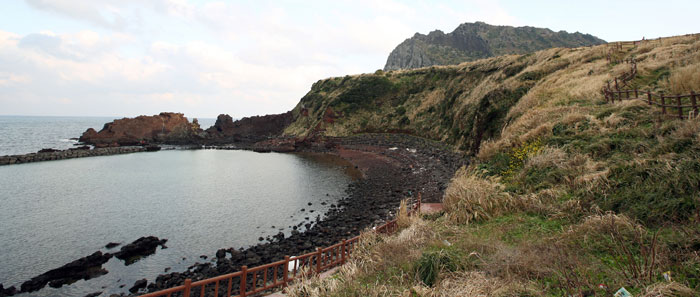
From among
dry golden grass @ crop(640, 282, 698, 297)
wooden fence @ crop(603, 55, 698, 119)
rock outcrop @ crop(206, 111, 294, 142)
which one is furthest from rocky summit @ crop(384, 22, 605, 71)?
dry golden grass @ crop(640, 282, 698, 297)

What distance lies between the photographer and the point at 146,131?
76125 mm

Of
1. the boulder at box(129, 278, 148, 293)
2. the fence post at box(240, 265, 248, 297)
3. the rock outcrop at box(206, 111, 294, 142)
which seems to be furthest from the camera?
the rock outcrop at box(206, 111, 294, 142)

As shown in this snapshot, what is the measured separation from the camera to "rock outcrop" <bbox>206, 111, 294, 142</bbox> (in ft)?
263

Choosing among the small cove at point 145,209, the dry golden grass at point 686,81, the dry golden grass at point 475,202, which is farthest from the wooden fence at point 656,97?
the small cove at point 145,209

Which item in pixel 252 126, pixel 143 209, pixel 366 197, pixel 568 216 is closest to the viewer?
pixel 568 216

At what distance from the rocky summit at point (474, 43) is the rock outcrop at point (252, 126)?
208 ft

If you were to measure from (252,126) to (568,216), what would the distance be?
266 ft

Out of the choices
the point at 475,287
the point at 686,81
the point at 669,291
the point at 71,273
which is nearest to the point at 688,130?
the point at 686,81

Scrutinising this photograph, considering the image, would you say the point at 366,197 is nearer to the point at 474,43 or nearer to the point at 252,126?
the point at 252,126

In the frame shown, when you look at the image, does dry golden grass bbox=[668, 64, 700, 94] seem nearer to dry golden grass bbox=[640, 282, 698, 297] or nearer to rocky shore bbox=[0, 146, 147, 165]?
dry golden grass bbox=[640, 282, 698, 297]

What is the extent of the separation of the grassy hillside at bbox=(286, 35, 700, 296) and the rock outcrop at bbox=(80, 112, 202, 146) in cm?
7642

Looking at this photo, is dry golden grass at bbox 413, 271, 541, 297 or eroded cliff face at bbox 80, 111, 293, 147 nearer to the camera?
dry golden grass at bbox 413, 271, 541, 297

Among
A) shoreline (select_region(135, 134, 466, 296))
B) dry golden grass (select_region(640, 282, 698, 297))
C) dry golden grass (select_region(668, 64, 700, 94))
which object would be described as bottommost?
shoreline (select_region(135, 134, 466, 296))

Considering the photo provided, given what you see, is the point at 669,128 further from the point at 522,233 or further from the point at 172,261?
the point at 172,261
